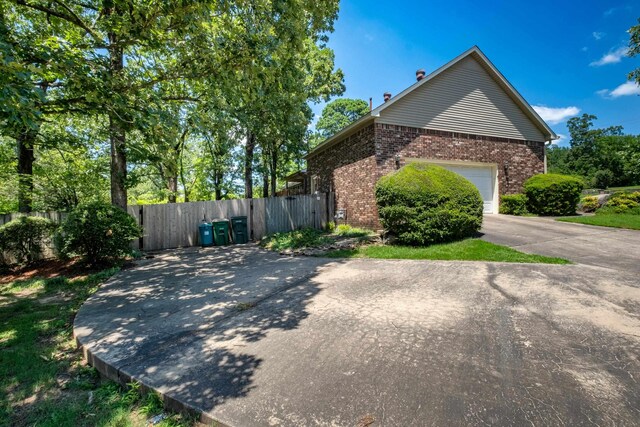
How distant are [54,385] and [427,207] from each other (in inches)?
293

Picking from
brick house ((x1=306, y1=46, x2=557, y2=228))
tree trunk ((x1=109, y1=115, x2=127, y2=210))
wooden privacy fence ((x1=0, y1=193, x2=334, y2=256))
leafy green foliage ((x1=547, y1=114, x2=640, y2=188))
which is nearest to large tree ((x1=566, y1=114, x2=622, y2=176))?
leafy green foliage ((x1=547, y1=114, x2=640, y2=188))

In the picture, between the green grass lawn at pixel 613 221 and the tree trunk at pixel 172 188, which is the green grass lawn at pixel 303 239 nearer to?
the green grass lawn at pixel 613 221

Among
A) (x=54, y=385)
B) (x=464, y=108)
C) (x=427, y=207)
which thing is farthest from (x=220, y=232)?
(x=464, y=108)

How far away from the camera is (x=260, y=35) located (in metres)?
5.63

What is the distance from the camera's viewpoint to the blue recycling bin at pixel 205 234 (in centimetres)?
1059

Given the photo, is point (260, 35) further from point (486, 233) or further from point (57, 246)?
point (486, 233)

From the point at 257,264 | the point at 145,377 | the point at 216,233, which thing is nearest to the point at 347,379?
the point at 145,377

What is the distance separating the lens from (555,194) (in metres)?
11.0

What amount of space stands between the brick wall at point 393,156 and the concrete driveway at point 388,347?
560cm

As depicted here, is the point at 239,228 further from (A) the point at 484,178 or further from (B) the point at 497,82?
(B) the point at 497,82

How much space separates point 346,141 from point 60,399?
35.8ft

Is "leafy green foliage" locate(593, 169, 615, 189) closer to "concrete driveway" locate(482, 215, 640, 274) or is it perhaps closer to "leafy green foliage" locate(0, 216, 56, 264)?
"concrete driveway" locate(482, 215, 640, 274)

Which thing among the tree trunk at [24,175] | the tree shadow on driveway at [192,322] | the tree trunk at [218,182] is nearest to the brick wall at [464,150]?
the tree shadow on driveway at [192,322]

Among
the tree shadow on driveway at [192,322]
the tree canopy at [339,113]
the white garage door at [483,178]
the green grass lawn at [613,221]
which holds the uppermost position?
the tree canopy at [339,113]
